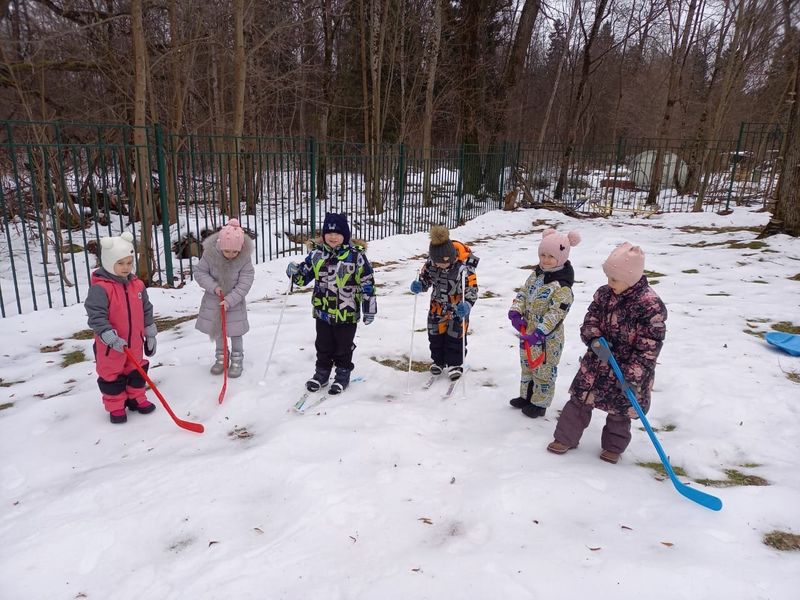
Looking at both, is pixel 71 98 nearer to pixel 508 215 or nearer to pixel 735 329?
pixel 508 215

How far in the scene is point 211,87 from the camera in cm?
1503

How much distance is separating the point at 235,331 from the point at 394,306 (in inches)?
107

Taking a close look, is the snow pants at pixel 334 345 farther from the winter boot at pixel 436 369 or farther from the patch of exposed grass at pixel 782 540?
the patch of exposed grass at pixel 782 540

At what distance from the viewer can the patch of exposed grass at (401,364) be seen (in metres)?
4.82

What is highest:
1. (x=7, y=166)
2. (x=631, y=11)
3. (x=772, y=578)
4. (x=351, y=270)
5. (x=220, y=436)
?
(x=631, y=11)

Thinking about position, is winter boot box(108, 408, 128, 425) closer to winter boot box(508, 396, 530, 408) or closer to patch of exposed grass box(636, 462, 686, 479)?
winter boot box(508, 396, 530, 408)

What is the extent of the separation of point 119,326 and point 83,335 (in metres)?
2.70

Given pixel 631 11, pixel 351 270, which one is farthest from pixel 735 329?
pixel 631 11

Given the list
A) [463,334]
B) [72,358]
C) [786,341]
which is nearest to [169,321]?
[72,358]

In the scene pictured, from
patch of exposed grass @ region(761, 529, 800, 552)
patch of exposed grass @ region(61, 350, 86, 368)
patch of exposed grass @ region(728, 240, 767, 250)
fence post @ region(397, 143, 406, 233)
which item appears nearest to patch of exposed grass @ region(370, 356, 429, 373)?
patch of exposed grass @ region(761, 529, 800, 552)

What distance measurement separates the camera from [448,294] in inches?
166

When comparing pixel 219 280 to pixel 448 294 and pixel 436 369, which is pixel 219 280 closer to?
pixel 448 294

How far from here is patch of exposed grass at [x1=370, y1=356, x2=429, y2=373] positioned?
4.82 meters

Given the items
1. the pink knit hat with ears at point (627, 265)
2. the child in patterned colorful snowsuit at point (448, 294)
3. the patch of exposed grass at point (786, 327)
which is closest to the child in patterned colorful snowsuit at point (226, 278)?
the child in patterned colorful snowsuit at point (448, 294)
